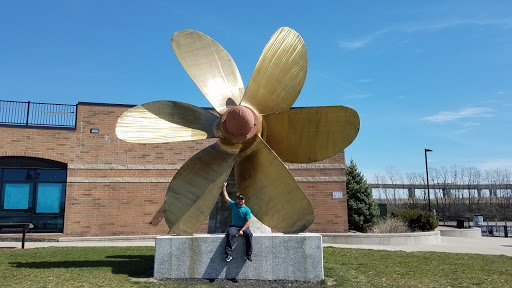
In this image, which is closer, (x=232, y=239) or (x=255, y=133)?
(x=232, y=239)

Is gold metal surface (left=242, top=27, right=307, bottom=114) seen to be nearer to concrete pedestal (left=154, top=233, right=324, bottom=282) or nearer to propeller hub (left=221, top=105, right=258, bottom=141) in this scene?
propeller hub (left=221, top=105, right=258, bottom=141)

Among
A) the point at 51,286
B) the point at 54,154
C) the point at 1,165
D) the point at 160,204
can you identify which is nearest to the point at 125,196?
the point at 160,204

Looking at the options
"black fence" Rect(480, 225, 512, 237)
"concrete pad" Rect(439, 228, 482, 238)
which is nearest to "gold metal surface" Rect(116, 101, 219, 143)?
"concrete pad" Rect(439, 228, 482, 238)

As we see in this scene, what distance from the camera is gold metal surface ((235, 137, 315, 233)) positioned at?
595 cm

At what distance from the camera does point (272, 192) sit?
614 centimetres

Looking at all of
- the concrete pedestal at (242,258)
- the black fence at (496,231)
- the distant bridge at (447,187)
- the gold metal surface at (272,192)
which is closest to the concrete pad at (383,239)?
the black fence at (496,231)

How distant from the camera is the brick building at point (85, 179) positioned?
14438 mm

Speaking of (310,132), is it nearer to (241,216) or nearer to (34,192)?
(241,216)

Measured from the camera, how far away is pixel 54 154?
47.8ft

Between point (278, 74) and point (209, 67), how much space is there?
1.39 meters

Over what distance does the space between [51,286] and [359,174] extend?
13.8 meters

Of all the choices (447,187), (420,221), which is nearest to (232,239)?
(420,221)

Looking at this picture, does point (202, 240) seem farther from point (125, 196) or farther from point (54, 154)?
point (54, 154)

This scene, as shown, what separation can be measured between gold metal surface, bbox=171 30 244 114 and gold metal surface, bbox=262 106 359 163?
90 centimetres
